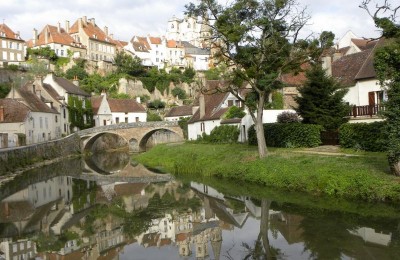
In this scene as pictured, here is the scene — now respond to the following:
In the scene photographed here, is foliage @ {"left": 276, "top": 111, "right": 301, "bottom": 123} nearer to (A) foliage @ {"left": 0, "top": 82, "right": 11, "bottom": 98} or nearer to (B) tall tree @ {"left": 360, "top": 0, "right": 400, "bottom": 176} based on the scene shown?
(B) tall tree @ {"left": 360, "top": 0, "right": 400, "bottom": 176}

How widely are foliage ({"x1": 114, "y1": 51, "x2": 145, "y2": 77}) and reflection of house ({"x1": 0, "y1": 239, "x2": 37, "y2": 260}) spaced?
69.0m

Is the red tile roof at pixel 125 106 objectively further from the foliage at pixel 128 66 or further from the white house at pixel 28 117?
the white house at pixel 28 117

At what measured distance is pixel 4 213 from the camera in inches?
719

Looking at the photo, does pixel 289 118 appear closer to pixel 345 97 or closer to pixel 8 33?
pixel 345 97

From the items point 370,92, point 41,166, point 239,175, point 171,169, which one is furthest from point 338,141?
point 41,166

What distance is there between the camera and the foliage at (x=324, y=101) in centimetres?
2714

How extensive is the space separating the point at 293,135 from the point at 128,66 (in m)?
58.6

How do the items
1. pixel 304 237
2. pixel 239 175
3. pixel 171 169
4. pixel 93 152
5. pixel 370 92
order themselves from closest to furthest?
pixel 304 237
pixel 239 175
pixel 370 92
pixel 171 169
pixel 93 152

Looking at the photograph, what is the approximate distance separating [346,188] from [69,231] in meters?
10.1

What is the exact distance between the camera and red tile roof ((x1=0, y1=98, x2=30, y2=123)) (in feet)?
132

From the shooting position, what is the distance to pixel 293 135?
91.1 ft

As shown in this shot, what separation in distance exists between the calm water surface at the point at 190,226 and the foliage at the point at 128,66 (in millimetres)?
59655

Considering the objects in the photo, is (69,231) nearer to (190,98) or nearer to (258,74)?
(258,74)

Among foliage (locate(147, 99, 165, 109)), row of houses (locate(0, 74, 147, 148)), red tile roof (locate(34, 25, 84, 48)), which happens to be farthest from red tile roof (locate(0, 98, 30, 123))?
red tile roof (locate(34, 25, 84, 48))
